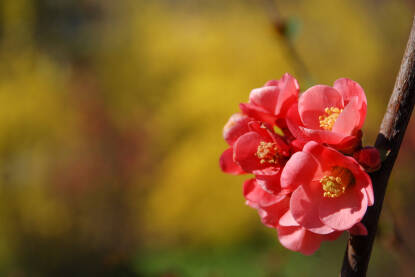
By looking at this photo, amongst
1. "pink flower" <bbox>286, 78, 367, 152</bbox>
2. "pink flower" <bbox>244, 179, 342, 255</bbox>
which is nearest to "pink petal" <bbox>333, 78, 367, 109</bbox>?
"pink flower" <bbox>286, 78, 367, 152</bbox>

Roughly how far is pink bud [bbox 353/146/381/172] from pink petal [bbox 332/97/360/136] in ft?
0.07

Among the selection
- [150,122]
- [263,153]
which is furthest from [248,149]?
[150,122]

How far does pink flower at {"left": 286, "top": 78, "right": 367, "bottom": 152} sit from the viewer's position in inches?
14.0

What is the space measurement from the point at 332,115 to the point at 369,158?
8 cm

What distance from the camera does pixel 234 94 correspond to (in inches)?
144

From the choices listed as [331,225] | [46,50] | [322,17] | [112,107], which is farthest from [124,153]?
[331,225]

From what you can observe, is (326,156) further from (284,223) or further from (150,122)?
(150,122)

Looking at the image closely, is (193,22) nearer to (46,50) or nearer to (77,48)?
(77,48)

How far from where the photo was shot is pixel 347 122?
356 millimetres

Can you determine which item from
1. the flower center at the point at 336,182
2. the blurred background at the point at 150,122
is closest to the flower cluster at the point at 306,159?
the flower center at the point at 336,182

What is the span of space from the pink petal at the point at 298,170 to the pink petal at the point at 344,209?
3 cm

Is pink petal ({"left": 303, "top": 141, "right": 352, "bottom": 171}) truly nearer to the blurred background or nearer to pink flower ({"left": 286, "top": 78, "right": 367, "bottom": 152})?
pink flower ({"left": 286, "top": 78, "right": 367, "bottom": 152})

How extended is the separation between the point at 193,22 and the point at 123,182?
219 centimetres

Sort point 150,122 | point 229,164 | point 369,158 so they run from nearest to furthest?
point 369,158, point 229,164, point 150,122
